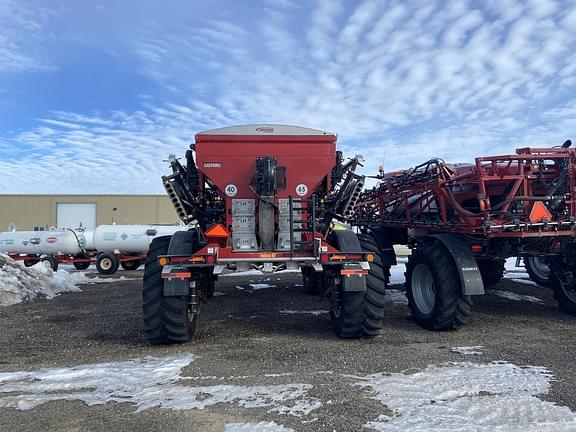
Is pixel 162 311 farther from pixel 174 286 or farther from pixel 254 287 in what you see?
pixel 254 287

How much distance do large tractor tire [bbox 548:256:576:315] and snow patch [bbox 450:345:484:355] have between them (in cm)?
309

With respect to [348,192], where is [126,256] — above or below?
below

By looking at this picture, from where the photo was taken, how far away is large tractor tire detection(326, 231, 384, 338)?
22.1ft

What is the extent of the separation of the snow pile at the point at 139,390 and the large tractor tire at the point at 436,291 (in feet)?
11.0

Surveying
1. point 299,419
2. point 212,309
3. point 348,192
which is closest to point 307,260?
point 348,192

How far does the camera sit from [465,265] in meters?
7.35

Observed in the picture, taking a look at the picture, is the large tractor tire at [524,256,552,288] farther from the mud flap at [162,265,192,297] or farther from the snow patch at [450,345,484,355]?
the mud flap at [162,265,192,297]

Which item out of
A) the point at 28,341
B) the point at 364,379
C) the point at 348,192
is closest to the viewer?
the point at 364,379

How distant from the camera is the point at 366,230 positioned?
40.3 ft

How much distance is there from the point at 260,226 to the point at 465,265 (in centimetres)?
305

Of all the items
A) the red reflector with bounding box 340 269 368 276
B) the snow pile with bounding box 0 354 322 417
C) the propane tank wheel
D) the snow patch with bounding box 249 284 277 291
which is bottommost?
the snow pile with bounding box 0 354 322 417

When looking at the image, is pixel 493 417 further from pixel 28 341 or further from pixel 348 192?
pixel 28 341

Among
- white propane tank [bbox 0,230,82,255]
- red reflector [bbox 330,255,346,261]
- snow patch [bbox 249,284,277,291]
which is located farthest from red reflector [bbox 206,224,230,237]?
white propane tank [bbox 0,230,82,255]

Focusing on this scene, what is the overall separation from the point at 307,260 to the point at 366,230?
578 cm
